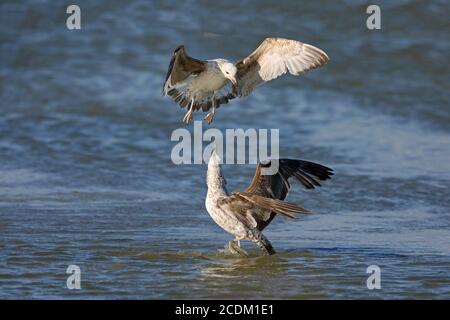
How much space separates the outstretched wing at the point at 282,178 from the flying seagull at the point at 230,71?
2.72 ft

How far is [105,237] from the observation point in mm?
7855

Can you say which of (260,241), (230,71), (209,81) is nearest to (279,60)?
(230,71)

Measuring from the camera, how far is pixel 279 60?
8.34 metres

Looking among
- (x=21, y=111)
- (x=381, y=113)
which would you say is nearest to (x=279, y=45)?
(x=381, y=113)

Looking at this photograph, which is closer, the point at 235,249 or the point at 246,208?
the point at 246,208

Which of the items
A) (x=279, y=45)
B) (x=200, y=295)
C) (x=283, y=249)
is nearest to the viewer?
(x=200, y=295)

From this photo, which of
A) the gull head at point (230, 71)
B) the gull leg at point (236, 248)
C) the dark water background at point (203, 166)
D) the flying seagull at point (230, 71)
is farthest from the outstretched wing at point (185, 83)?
the gull leg at point (236, 248)

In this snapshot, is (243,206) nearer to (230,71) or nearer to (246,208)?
(246,208)

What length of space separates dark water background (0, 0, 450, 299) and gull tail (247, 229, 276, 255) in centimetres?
8

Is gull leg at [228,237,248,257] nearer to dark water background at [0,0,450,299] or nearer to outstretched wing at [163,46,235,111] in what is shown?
dark water background at [0,0,450,299]

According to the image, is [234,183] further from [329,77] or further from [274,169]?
[329,77]

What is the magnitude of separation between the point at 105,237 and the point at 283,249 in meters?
1.41

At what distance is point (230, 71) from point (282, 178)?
1.23 metres

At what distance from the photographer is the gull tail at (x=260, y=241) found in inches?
285
